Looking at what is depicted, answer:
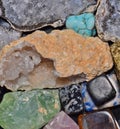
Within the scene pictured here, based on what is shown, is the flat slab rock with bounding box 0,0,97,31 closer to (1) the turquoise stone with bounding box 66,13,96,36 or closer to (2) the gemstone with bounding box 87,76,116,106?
(1) the turquoise stone with bounding box 66,13,96,36

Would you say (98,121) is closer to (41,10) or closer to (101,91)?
(101,91)

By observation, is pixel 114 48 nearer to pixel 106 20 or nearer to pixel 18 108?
pixel 106 20

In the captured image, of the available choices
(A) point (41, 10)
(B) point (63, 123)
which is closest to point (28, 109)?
(B) point (63, 123)

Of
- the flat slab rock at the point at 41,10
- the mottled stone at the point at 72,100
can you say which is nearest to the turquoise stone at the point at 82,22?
the flat slab rock at the point at 41,10

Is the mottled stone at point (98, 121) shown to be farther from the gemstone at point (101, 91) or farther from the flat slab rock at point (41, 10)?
the flat slab rock at point (41, 10)

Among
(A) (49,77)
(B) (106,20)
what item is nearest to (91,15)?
(B) (106,20)

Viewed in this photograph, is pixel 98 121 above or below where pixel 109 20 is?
below
